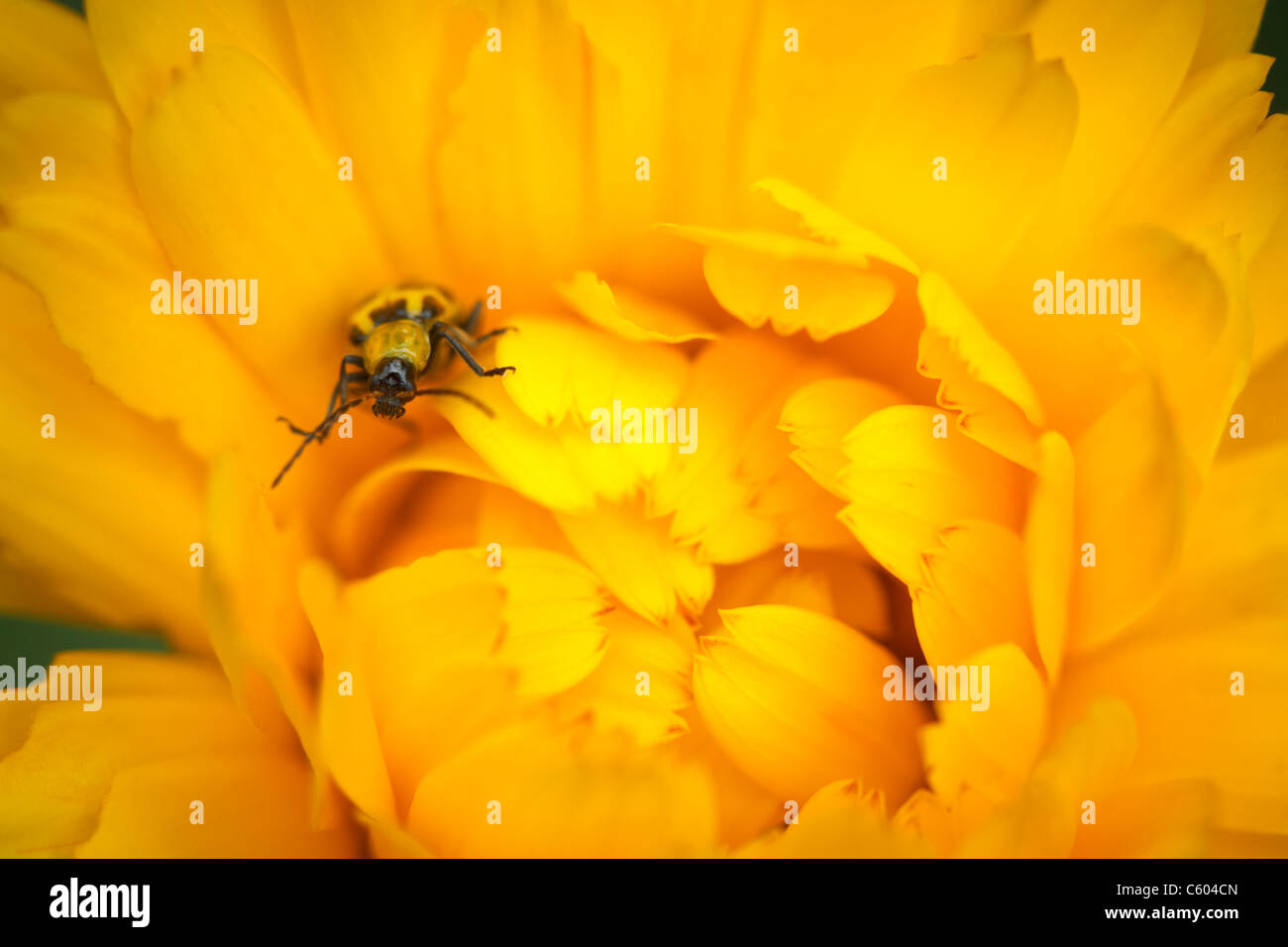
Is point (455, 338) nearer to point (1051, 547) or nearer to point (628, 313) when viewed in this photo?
point (628, 313)

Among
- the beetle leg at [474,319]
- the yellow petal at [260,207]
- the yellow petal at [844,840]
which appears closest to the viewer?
the yellow petal at [844,840]

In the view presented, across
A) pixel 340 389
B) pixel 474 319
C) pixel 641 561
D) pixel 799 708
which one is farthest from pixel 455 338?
pixel 799 708

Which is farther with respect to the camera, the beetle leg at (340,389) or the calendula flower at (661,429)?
the beetle leg at (340,389)

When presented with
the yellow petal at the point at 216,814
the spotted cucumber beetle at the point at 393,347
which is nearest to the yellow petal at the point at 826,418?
the spotted cucumber beetle at the point at 393,347

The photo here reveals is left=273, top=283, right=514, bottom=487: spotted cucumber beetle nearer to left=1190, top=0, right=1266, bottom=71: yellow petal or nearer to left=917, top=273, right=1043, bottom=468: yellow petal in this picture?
left=917, top=273, right=1043, bottom=468: yellow petal

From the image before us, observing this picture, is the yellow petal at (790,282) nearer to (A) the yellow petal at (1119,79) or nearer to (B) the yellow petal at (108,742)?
(A) the yellow petal at (1119,79)

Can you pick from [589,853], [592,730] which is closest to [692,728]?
[592,730]

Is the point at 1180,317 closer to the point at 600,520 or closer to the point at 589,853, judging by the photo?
the point at 600,520
